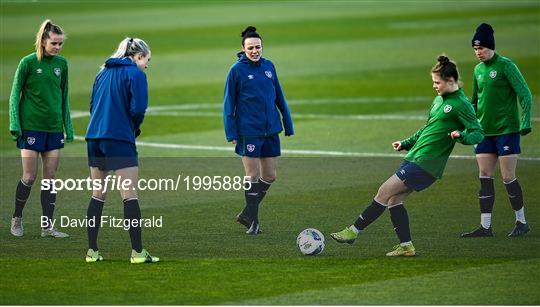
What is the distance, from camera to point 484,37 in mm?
14617

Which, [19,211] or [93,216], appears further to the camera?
[19,211]

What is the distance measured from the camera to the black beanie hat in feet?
47.9

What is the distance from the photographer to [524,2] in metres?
60.4

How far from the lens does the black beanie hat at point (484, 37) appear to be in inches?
574

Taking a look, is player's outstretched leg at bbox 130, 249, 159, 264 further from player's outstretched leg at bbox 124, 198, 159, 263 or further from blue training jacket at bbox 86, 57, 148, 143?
blue training jacket at bbox 86, 57, 148, 143

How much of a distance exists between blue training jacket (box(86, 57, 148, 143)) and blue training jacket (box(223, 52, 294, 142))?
7.01 feet

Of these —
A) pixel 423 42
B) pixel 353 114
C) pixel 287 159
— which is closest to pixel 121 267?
pixel 287 159

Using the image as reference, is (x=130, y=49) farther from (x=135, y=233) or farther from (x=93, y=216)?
(x=135, y=233)

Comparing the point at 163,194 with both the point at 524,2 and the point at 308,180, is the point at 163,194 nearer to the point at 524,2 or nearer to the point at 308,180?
the point at 308,180

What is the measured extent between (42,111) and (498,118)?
5.19m

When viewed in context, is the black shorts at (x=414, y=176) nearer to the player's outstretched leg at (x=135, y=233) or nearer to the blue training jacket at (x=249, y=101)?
the blue training jacket at (x=249, y=101)

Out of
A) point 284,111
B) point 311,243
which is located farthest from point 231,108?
point 311,243

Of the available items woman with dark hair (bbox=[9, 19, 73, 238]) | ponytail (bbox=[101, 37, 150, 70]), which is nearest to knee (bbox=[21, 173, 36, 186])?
woman with dark hair (bbox=[9, 19, 73, 238])

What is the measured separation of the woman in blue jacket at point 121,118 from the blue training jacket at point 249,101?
204 centimetres
